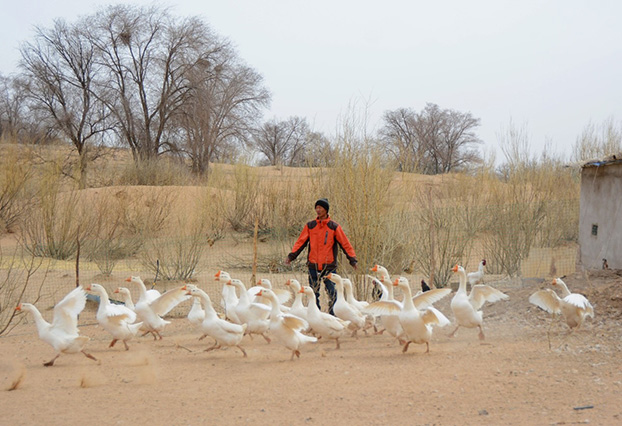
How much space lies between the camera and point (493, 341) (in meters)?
7.33

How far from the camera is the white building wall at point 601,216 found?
32.2 ft

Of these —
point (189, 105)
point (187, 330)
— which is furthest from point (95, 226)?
point (189, 105)

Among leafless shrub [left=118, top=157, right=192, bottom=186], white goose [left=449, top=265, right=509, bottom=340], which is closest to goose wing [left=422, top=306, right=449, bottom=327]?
white goose [left=449, top=265, right=509, bottom=340]

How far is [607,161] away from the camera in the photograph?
966cm

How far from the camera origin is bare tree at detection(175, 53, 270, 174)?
3052 cm

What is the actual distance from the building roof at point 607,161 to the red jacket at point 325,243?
14.3 feet

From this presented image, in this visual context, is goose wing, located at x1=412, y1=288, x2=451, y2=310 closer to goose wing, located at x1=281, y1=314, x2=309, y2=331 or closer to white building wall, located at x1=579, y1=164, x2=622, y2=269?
goose wing, located at x1=281, y1=314, x2=309, y2=331

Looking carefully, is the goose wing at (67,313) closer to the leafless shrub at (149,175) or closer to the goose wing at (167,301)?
the goose wing at (167,301)

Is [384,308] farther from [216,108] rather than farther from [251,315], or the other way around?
[216,108]

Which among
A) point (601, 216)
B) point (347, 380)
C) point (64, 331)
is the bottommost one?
point (347, 380)

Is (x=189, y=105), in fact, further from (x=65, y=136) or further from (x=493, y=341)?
(x=493, y=341)

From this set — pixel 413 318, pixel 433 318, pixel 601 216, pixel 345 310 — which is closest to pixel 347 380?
pixel 413 318

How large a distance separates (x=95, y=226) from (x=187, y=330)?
637cm

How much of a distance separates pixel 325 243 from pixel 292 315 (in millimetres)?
2206
